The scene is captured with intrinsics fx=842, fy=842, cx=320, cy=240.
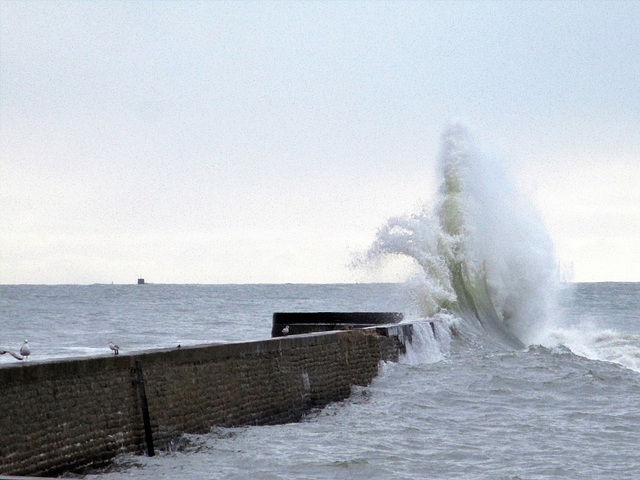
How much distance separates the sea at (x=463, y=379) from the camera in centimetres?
703

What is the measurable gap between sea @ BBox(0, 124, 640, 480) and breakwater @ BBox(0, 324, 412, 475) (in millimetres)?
198

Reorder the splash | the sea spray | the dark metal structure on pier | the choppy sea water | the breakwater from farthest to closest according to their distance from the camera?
the splash, the dark metal structure on pier, the sea spray, the choppy sea water, the breakwater

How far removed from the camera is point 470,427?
28.8 ft

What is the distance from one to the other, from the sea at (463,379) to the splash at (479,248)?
0.12ft

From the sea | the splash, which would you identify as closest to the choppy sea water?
the sea

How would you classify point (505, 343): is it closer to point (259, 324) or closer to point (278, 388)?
point (278, 388)

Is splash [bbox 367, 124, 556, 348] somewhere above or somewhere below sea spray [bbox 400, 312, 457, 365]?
above

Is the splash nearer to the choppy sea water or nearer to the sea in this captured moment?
the sea

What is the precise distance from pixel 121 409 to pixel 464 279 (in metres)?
14.7

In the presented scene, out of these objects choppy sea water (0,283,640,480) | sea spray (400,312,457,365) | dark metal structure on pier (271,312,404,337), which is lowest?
choppy sea water (0,283,640,480)

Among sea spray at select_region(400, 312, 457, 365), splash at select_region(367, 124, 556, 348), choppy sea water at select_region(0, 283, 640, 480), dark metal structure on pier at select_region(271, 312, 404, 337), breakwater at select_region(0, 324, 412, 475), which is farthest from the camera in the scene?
splash at select_region(367, 124, 556, 348)

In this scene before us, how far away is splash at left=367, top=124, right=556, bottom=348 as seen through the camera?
20172mm

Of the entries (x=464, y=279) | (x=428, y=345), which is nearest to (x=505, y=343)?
(x=464, y=279)

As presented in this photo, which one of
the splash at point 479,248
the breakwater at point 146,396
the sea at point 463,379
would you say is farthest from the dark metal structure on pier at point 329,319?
the breakwater at point 146,396
